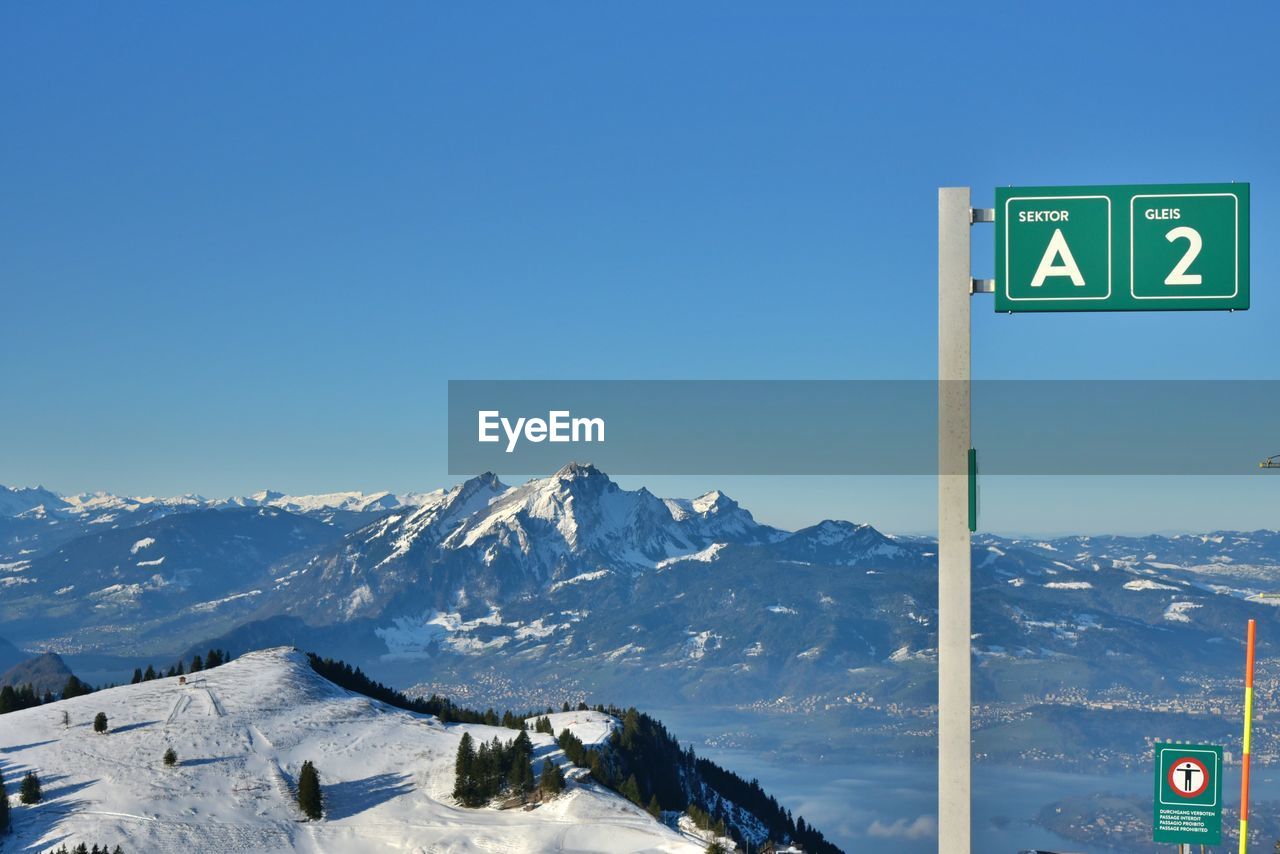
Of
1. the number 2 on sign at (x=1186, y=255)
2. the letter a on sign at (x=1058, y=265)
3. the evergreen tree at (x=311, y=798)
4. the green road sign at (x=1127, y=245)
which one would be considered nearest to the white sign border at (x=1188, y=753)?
the green road sign at (x=1127, y=245)

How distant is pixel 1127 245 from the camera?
55.9 ft

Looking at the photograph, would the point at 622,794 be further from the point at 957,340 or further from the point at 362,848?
the point at 957,340

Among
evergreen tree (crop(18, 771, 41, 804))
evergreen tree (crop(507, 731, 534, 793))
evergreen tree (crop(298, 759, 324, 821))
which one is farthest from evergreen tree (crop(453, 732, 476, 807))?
evergreen tree (crop(18, 771, 41, 804))

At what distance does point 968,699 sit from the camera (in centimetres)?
1538

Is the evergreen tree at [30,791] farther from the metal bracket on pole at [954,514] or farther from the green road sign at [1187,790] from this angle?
the metal bracket on pole at [954,514]

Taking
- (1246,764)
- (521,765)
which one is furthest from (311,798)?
(1246,764)

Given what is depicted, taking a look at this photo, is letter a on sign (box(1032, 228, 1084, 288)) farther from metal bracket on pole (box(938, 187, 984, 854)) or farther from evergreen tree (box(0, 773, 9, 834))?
evergreen tree (box(0, 773, 9, 834))

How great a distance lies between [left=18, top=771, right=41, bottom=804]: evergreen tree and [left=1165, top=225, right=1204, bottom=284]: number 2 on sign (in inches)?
6328

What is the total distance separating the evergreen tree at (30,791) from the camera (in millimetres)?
151750

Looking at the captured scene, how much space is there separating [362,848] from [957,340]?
154m

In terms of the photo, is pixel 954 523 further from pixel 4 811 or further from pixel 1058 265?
pixel 4 811

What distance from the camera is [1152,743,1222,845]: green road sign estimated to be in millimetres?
21281

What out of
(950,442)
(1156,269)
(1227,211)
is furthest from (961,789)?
(1227,211)

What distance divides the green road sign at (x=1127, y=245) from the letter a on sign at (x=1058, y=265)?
A: 0.01m
